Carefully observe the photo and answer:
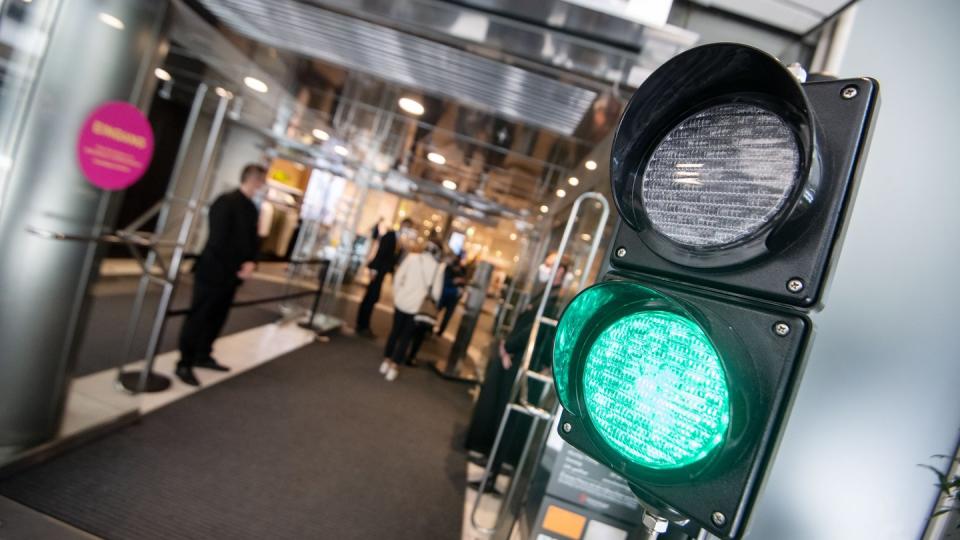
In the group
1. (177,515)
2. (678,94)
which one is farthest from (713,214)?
(177,515)

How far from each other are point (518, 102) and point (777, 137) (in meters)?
3.16

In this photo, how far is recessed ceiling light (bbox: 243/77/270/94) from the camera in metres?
5.26

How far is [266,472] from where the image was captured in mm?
2975

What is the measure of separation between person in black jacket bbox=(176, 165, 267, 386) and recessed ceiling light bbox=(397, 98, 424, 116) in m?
1.44

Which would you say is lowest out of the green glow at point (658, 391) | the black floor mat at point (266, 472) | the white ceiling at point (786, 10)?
the black floor mat at point (266, 472)

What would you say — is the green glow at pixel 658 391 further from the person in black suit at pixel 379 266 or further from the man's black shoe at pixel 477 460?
the person in black suit at pixel 379 266

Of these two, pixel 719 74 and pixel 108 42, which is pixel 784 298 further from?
pixel 108 42

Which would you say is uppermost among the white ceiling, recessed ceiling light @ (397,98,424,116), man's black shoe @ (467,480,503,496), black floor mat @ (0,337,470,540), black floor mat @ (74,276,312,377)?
recessed ceiling light @ (397,98,424,116)

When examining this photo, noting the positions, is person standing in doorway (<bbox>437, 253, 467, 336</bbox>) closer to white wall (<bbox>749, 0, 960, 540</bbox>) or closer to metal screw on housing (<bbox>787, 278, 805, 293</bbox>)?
white wall (<bbox>749, 0, 960, 540</bbox>)

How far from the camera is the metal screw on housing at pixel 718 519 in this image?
539 millimetres

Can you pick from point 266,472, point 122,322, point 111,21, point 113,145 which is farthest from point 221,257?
point 122,322

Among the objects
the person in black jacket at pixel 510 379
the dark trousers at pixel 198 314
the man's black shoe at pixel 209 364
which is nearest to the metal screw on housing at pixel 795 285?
the person in black jacket at pixel 510 379

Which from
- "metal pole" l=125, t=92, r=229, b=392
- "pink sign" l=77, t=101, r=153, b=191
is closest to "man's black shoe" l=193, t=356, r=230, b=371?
"metal pole" l=125, t=92, r=229, b=392

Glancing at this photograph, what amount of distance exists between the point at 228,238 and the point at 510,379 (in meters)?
2.37
